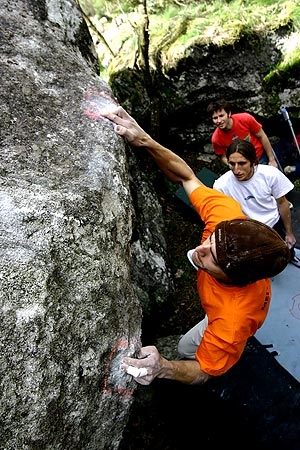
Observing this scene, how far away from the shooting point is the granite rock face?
2105 millimetres

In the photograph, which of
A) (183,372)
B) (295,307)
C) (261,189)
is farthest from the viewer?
(295,307)

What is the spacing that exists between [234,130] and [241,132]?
0.10m

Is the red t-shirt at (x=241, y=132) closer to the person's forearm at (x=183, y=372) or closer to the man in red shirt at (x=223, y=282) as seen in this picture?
the man in red shirt at (x=223, y=282)

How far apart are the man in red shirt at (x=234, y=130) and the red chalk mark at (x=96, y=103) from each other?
2.77 m

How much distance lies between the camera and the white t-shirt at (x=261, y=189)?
16.4ft

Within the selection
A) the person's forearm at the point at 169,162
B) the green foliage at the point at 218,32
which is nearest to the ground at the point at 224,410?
the person's forearm at the point at 169,162

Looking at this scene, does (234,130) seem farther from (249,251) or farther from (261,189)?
(249,251)

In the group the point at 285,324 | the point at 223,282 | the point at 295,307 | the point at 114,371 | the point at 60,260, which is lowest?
the point at 285,324

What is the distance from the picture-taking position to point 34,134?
279cm

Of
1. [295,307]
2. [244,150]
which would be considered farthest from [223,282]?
[295,307]

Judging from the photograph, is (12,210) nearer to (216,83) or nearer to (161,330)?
(161,330)

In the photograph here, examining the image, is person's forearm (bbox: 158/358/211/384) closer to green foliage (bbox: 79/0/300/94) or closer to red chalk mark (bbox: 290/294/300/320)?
red chalk mark (bbox: 290/294/300/320)

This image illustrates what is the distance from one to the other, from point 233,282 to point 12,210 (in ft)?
5.01

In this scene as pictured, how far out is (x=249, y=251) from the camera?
2838 millimetres
